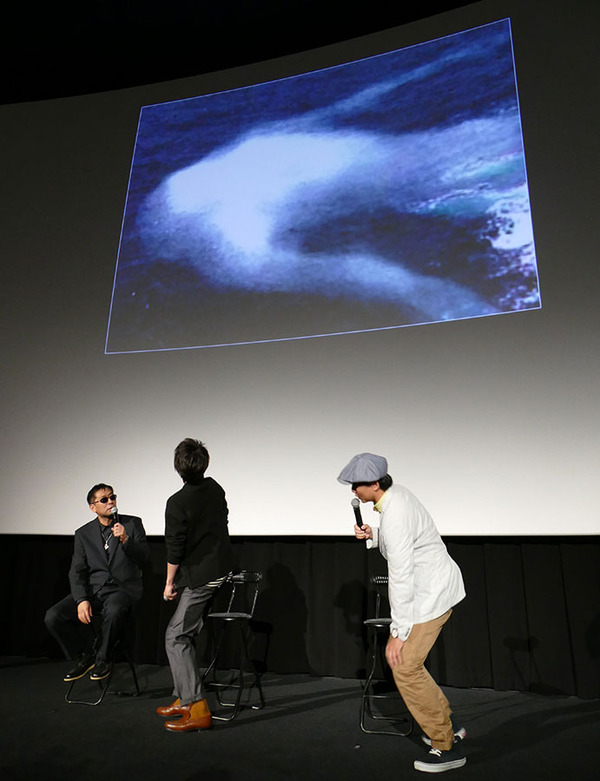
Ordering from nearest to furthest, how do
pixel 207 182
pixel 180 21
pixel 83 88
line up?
pixel 207 182
pixel 180 21
pixel 83 88

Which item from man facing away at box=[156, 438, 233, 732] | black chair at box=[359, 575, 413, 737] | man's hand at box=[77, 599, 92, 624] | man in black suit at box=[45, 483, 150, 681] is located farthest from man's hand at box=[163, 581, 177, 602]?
black chair at box=[359, 575, 413, 737]

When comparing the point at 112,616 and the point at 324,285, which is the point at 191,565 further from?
the point at 324,285

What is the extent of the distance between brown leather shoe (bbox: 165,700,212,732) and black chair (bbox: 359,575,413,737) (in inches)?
26.5

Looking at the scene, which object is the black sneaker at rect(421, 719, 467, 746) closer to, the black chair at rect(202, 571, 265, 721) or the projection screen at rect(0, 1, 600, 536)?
the black chair at rect(202, 571, 265, 721)

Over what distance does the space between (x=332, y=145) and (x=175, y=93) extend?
58.7 inches

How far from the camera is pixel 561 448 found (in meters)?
3.27

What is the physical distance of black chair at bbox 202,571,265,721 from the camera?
307 cm

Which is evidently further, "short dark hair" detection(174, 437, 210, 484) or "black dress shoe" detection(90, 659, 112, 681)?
"black dress shoe" detection(90, 659, 112, 681)

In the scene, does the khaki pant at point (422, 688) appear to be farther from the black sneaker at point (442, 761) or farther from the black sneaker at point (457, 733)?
the black sneaker at point (457, 733)

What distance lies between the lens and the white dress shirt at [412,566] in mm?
2152

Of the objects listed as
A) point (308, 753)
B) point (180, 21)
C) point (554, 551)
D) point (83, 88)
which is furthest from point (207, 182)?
point (308, 753)

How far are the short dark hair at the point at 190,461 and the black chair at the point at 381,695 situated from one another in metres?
1.03

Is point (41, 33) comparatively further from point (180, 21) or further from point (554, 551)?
point (554, 551)

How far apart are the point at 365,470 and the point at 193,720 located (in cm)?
136
